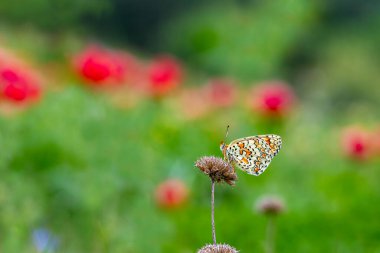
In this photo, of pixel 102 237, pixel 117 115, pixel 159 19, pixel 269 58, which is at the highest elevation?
pixel 159 19

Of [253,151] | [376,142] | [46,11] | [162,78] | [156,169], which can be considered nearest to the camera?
[253,151]

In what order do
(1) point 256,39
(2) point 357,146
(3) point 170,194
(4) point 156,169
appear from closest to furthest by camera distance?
(3) point 170,194 → (4) point 156,169 → (2) point 357,146 → (1) point 256,39

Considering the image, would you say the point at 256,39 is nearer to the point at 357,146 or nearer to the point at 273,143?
the point at 357,146

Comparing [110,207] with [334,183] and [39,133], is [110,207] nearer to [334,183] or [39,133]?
[39,133]

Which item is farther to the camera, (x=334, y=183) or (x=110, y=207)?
(x=334, y=183)

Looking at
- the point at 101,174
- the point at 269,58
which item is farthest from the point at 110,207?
the point at 269,58

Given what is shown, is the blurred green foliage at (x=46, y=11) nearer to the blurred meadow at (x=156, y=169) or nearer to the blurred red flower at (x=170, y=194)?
the blurred meadow at (x=156, y=169)

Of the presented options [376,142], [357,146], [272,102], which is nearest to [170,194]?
[357,146]
